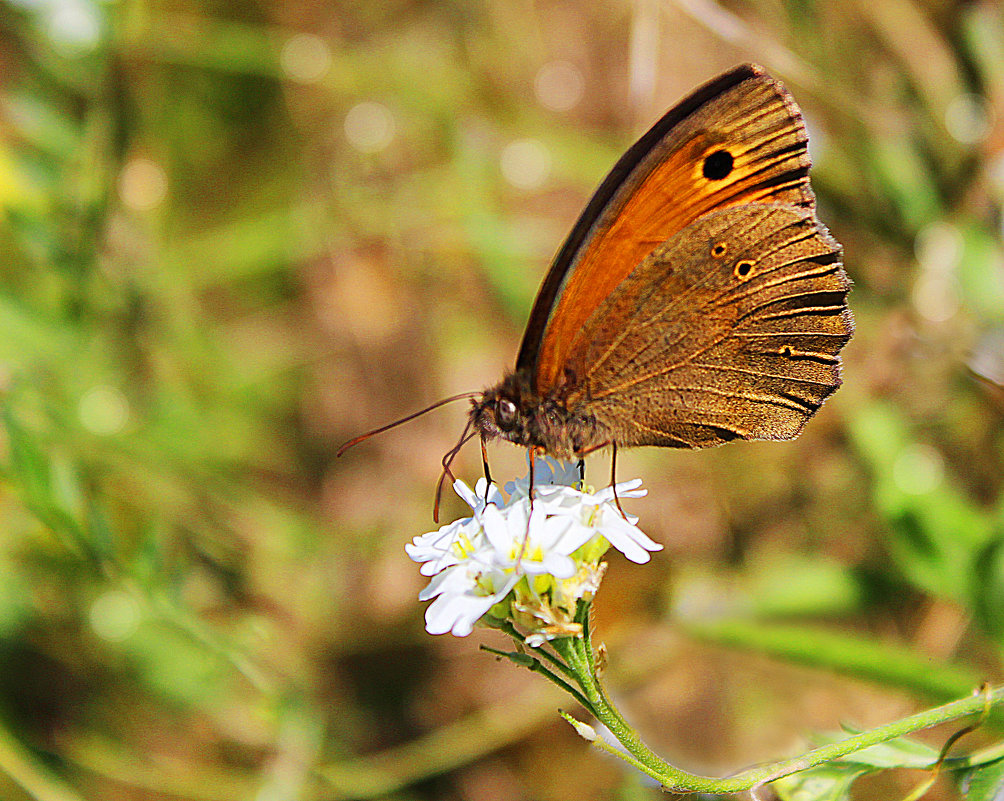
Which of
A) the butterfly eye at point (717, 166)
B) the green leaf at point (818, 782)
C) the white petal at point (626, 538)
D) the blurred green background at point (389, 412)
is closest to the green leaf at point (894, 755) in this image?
the green leaf at point (818, 782)

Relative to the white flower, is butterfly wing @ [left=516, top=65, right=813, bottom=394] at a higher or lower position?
higher

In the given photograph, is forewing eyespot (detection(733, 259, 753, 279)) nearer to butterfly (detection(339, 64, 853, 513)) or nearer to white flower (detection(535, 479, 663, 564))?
butterfly (detection(339, 64, 853, 513))

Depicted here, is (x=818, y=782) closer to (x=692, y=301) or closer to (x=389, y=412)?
(x=692, y=301)

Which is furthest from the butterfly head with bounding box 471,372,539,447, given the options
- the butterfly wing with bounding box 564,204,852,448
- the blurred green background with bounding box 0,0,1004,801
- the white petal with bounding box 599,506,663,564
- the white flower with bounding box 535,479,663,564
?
the blurred green background with bounding box 0,0,1004,801

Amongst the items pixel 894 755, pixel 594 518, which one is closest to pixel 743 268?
pixel 594 518

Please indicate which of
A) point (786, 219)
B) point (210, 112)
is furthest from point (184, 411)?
point (786, 219)

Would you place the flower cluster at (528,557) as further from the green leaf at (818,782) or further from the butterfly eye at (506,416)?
the green leaf at (818,782)
